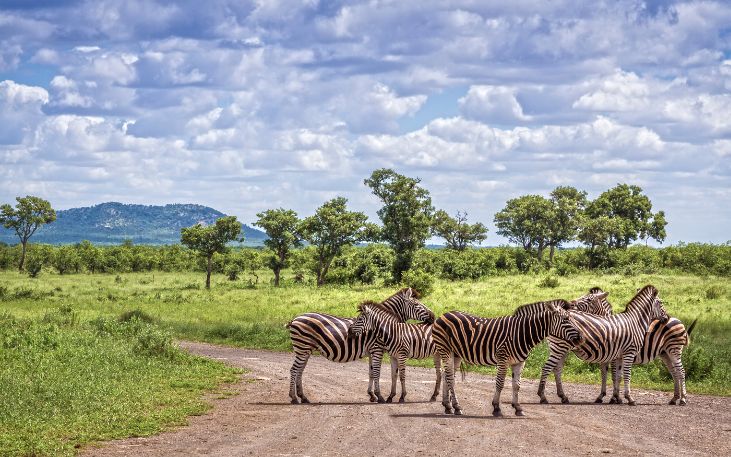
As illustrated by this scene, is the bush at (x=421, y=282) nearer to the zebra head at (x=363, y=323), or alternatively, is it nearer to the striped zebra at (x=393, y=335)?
the striped zebra at (x=393, y=335)

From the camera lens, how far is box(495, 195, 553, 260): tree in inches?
3757

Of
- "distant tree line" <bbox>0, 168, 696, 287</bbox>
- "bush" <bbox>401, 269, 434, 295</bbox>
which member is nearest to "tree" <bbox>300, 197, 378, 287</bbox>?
"distant tree line" <bbox>0, 168, 696, 287</bbox>

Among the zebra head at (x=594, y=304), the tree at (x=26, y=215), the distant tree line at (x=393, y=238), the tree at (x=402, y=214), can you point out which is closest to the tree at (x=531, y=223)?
the distant tree line at (x=393, y=238)

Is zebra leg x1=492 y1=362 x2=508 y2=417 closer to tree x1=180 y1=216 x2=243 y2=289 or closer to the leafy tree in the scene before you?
tree x1=180 y1=216 x2=243 y2=289

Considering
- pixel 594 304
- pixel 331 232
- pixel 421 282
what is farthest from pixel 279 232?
pixel 594 304

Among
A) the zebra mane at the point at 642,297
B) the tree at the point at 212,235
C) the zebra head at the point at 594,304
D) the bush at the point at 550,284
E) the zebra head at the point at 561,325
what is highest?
the tree at the point at 212,235

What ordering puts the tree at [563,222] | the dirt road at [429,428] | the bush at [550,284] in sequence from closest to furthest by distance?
1. the dirt road at [429,428]
2. the bush at [550,284]
3. the tree at [563,222]

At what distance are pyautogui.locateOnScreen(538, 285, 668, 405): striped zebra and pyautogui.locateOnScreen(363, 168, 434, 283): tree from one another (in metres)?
48.8

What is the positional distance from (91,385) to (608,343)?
36.4 feet

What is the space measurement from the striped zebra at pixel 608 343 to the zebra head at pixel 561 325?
95 cm

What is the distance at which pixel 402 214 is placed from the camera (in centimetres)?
6944

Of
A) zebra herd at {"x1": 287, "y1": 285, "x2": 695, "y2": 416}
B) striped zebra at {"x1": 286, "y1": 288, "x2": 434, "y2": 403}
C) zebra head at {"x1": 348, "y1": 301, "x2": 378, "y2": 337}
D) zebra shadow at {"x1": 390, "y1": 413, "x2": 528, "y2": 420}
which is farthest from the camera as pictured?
striped zebra at {"x1": 286, "y1": 288, "x2": 434, "y2": 403}

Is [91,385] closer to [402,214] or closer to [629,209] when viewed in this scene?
[402,214]

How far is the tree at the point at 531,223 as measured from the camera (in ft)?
313
